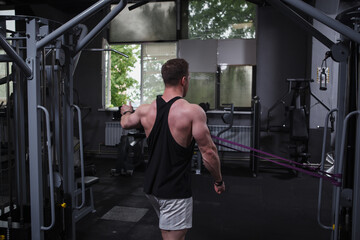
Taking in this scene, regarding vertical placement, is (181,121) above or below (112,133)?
above

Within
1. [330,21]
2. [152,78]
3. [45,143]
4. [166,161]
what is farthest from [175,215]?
[152,78]

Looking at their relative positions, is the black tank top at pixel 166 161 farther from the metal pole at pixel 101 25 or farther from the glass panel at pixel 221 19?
the glass panel at pixel 221 19

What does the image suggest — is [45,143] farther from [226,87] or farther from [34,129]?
[226,87]

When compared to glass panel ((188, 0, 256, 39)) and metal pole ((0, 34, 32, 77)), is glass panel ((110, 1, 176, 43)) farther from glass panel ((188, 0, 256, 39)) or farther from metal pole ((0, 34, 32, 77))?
metal pole ((0, 34, 32, 77))

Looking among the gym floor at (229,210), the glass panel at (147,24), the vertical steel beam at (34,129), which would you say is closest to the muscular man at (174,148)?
the vertical steel beam at (34,129)

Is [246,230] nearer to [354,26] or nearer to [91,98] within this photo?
[354,26]

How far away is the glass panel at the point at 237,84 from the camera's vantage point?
6.09 m

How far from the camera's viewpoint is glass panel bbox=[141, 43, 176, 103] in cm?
639

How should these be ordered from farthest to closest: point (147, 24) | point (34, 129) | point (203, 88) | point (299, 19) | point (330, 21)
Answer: point (147, 24) < point (203, 88) < point (34, 129) < point (299, 19) < point (330, 21)

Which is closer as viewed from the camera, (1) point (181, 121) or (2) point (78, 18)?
(1) point (181, 121)

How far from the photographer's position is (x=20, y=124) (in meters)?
2.29

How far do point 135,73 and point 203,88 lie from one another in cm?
157

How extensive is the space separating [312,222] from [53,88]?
2877 millimetres

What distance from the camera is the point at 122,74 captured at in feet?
21.9
